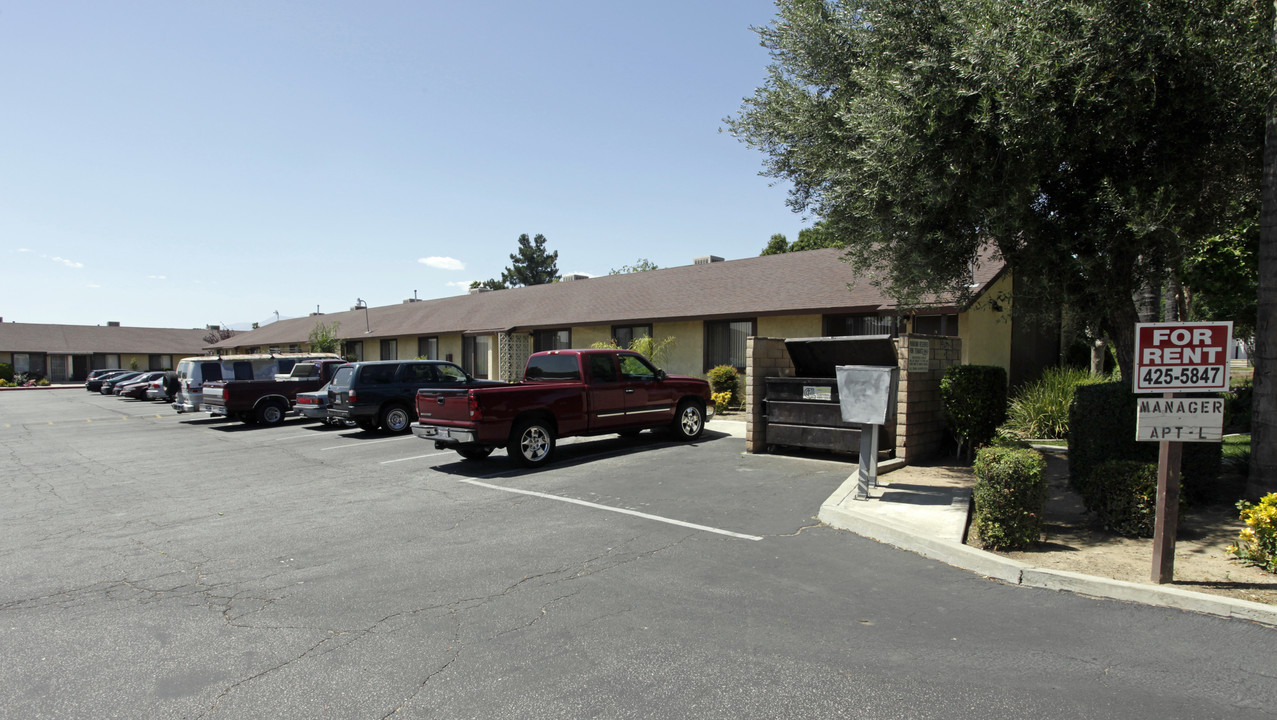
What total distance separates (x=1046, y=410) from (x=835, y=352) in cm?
431

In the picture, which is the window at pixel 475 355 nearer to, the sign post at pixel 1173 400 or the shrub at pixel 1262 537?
the sign post at pixel 1173 400

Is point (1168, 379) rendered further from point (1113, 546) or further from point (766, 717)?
point (766, 717)

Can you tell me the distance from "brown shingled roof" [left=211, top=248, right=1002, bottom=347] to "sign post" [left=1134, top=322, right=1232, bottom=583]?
6241 mm

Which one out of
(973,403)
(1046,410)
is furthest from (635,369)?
(1046,410)

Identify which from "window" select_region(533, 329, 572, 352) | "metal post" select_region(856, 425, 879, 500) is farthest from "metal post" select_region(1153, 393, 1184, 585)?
"window" select_region(533, 329, 572, 352)

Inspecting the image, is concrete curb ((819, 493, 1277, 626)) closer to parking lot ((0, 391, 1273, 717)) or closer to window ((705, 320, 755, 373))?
→ parking lot ((0, 391, 1273, 717))

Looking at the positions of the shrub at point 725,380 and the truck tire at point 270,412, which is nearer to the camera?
the truck tire at point 270,412

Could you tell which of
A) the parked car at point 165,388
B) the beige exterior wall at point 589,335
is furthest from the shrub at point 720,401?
the parked car at point 165,388

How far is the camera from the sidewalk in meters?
4.69

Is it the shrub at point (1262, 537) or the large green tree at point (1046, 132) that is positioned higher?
the large green tree at point (1046, 132)

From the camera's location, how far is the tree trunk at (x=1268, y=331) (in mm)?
6355

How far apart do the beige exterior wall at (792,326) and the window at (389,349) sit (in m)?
21.3

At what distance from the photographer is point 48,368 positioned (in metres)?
58.0

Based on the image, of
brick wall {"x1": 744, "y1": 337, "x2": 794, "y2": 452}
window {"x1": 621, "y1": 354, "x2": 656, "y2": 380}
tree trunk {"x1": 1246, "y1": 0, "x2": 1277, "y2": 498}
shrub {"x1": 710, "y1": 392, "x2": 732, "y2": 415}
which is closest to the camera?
tree trunk {"x1": 1246, "y1": 0, "x2": 1277, "y2": 498}
